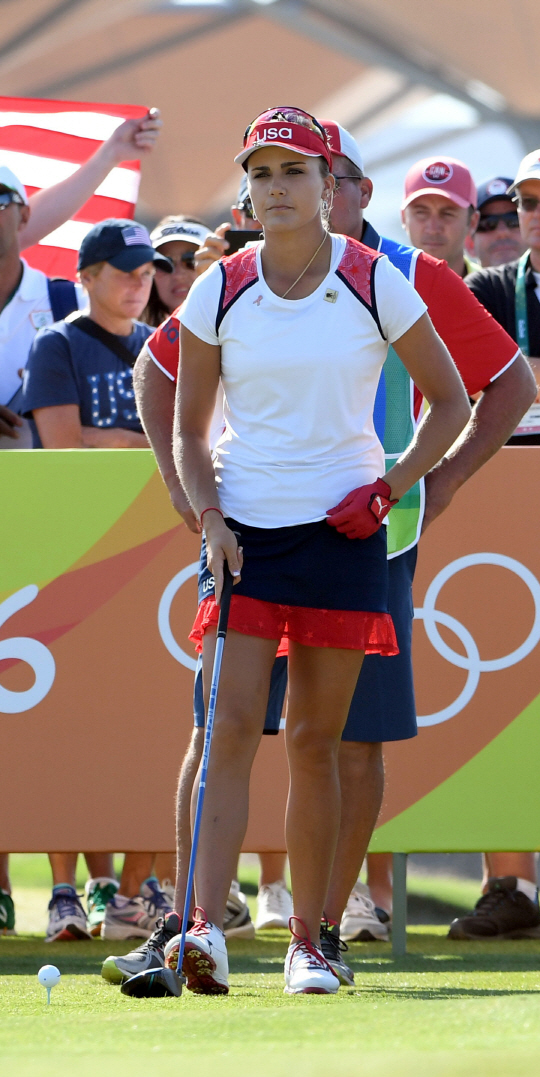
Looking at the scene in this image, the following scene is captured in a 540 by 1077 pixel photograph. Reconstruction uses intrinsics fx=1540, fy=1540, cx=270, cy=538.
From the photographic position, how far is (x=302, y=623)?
11.4 ft

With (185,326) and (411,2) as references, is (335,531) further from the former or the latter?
(411,2)

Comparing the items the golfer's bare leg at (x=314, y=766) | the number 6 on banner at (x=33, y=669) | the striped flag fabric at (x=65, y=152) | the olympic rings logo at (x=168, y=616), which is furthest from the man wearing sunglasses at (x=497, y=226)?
the golfer's bare leg at (x=314, y=766)

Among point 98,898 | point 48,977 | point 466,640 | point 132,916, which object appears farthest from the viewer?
point 98,898

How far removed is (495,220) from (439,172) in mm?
557

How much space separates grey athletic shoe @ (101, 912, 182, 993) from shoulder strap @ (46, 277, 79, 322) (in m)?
3.01

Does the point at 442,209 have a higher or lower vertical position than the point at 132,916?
higher

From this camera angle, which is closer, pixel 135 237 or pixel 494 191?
pixel 135 237

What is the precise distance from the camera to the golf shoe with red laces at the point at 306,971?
340 centimetres

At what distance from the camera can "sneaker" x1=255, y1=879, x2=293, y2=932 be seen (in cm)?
591

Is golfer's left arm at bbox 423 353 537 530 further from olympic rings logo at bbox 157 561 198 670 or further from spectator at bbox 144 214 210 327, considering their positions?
spectator at bbox 144 214 210 327

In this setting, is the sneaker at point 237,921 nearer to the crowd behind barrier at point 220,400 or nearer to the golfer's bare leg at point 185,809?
the crowd behind barrier at point 220,400

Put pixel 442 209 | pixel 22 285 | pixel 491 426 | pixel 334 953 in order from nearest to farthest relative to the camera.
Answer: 1. pixel 334 953
2. pixel 491 426
3. pixel 22 285
4. pixel 442 209

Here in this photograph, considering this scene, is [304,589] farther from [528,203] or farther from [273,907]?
[273,907]

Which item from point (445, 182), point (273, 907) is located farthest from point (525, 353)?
point (273, 907)
